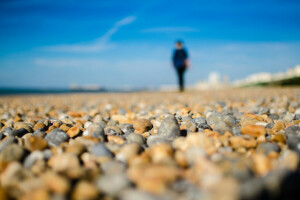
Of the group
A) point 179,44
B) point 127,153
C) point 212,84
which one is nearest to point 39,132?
point 127,153

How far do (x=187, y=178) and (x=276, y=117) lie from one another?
1924 mm

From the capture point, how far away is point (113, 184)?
949 millimetres

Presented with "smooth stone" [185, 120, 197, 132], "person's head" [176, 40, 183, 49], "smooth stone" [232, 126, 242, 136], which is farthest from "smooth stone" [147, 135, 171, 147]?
"person's head" [176, 40, 183, 49]

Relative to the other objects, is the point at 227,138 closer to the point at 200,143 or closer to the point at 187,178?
the point at 200,143

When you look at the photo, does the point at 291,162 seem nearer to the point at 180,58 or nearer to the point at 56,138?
the point at 56,138

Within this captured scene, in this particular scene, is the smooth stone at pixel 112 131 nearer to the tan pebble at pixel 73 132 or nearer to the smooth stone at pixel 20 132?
the tan pebble at pixel 73 132

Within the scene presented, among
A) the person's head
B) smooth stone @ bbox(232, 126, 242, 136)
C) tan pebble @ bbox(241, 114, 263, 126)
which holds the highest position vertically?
the person's head

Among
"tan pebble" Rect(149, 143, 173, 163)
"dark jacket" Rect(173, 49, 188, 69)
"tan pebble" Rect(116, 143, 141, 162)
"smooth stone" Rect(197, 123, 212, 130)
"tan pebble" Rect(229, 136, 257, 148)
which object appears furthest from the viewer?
"dark jacket" Rect(173, 49, 188, 69)

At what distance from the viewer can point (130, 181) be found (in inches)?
38.6

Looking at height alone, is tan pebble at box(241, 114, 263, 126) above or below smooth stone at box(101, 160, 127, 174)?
above

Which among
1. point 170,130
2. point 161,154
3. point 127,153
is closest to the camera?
point 161,154

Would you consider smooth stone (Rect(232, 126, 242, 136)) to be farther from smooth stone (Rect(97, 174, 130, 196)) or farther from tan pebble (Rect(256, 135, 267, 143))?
smooth stone (Rect(97, 174, 130, 196))

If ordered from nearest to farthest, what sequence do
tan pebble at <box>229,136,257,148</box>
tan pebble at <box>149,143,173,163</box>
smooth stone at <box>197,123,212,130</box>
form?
tan pebble at <box>149,143,173,163</box> → tan pebble at <box>229,136,257,148</box> → smooth stone at <box>197,123,212,130</box>

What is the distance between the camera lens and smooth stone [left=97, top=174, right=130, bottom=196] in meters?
0.93
